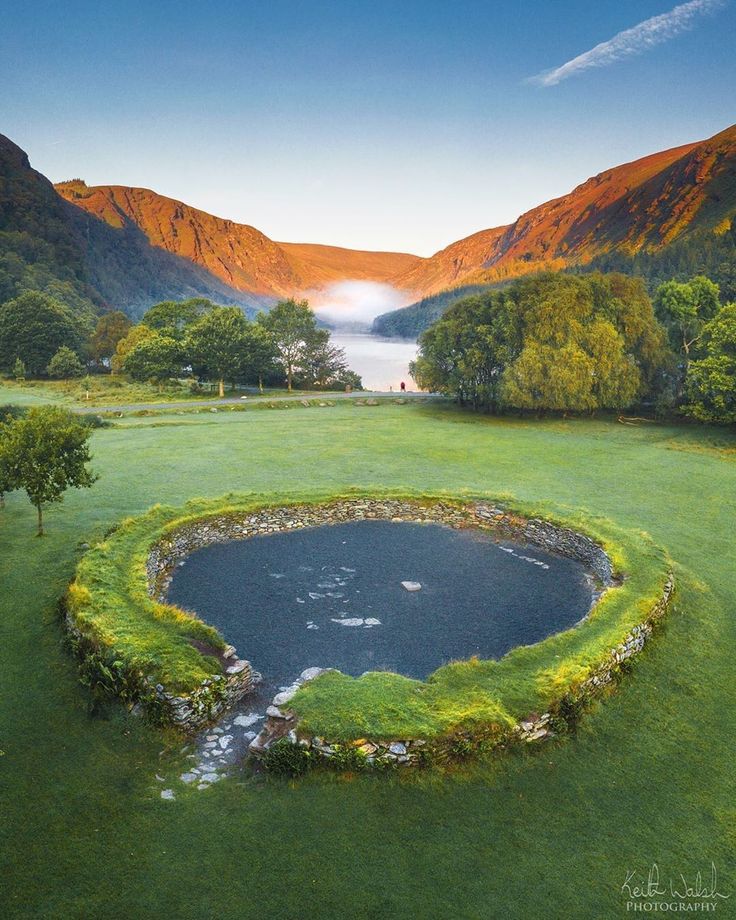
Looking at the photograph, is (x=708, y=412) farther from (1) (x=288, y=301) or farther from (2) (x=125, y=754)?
(1) (x=288, y=301)

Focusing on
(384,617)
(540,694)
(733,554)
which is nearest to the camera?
(540,694)

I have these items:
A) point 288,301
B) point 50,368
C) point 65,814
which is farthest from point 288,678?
point 50,368

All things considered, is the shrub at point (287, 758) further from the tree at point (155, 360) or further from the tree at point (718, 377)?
the tree at point (155, 360)

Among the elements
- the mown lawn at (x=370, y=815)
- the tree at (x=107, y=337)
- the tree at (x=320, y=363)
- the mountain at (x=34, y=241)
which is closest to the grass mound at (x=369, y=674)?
the mown lawn at (x=370, y=815)

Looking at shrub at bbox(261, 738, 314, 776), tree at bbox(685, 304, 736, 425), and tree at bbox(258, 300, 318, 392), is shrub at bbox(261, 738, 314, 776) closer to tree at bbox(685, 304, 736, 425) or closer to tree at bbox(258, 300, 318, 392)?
tree at bbox(685, 304, 736, 425)

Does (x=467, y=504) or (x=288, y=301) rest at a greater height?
(x=288, y=301)
